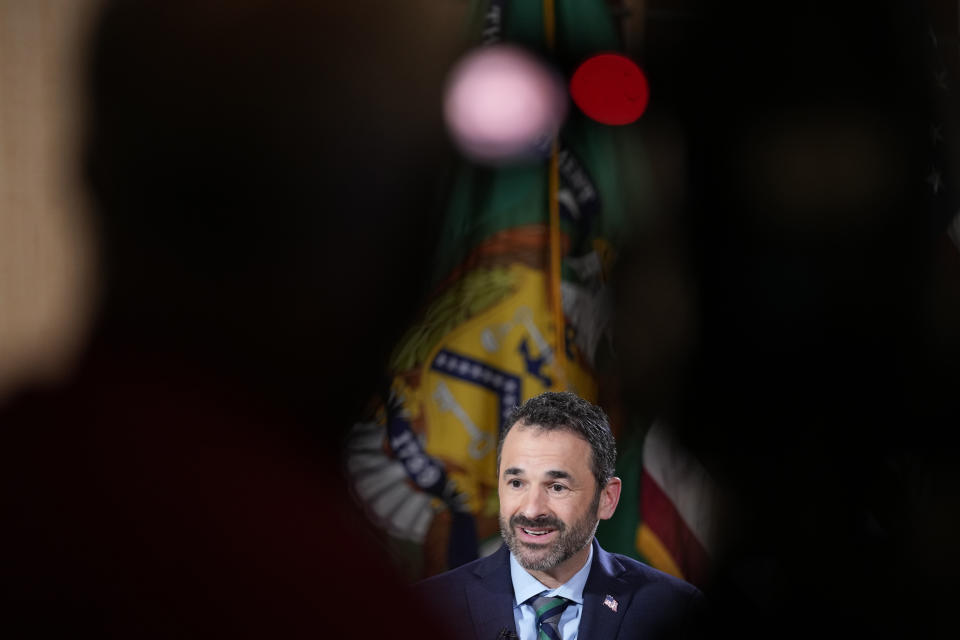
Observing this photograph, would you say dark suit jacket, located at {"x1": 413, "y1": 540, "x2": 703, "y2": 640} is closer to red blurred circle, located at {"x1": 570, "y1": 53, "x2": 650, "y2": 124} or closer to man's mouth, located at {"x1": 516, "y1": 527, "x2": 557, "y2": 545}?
man's mouth, located at {"x1": 516, "y1": 527, "x2": 557, "y2": 545}

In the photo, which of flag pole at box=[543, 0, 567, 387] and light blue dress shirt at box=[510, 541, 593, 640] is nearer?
light blue dress shirt at box=[510, 541, 593, 640]

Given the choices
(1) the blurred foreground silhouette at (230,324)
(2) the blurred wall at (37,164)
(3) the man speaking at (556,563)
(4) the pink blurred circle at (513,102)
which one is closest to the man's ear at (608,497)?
(3) the man speaking at (556,563)

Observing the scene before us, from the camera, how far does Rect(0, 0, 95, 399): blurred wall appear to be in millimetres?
994

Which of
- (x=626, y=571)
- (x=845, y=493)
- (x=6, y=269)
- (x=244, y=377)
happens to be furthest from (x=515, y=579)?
(x=845, y=493)

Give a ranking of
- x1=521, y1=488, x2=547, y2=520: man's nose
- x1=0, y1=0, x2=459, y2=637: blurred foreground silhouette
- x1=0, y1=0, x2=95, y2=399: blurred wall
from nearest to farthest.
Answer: x1=0, y1=0, x2=459, y2=637: blurred foreground silhouette
x1=521, y1=488, x2=547, y2=520: man's nose
x1=0, y1=0, x2=95, y2=399: blurred wall

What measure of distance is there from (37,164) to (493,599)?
797mm

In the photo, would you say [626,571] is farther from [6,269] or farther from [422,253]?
[6,269]

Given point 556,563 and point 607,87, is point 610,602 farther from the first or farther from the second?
point 607,87

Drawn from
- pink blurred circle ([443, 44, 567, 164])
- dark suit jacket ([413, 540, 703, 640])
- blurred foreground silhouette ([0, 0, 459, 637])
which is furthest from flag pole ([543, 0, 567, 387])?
dark suit jacket ([413, 540, 703, 640])

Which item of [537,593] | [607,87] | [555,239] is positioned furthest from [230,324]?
[537,593]

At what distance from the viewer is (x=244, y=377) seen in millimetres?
1112

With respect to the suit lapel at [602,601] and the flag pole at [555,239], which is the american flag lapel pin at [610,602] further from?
the flag pole at [555,239]

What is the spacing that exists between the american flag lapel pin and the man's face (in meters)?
0.06

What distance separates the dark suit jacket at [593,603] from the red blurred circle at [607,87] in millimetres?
628
